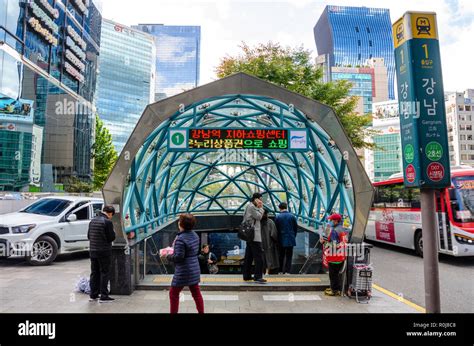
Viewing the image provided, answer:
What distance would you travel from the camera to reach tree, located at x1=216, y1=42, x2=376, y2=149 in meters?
16.7

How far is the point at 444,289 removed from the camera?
25.6 ft

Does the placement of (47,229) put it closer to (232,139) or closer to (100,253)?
A: (100,253)

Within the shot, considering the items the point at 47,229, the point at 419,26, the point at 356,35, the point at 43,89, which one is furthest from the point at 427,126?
the point at 356,35

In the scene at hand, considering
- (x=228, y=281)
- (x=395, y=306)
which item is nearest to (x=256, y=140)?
(x=228, y=281)

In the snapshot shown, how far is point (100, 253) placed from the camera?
6.17m

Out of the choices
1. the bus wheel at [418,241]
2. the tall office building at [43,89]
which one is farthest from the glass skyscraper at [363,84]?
the bus wheel at [418,241]

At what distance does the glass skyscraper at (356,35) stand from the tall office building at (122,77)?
268 ft

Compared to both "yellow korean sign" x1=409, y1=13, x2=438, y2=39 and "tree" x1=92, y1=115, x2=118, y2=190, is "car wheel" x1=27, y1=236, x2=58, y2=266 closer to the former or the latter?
"yellow korean sign" x1=409, y1=13, x2=438, y2=39

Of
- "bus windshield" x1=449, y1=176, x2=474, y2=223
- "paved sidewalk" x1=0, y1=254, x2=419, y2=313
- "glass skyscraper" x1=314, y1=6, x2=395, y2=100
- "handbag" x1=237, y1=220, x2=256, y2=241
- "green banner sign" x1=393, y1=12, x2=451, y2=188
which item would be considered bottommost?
"paved sidewalk" x1=0, y1=254, x2=419, y2=313

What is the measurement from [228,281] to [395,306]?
3.26 metres

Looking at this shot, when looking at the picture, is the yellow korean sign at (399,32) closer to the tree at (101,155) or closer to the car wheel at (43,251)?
the car wheel at (43,251)

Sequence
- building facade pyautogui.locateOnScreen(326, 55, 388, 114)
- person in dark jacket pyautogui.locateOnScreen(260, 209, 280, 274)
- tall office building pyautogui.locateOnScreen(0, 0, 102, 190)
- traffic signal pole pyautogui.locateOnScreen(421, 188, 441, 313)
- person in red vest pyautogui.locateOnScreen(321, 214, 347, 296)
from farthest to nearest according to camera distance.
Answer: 1. building facade pyautogui.locateOnScreen(326, 55, 388, 114)
2. tall office building pyautogui.locateOnScreen(0, 0, 102, 190)
3. person in dark jacket pyautogui.locateOnScreen(260, 209, 280, 274)
4. person in red vest pyautogui.locateOnScreen(321, 214, 347, 296)
5. traffic signal pole pyautogui.locateOnScreen(421, 188, 441, 313)

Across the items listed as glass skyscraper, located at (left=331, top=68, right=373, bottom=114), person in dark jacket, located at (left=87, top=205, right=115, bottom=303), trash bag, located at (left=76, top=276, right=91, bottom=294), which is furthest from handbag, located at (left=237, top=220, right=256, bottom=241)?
glass skyscraper, located at (left=331, top=68, right=373, bottom=114)

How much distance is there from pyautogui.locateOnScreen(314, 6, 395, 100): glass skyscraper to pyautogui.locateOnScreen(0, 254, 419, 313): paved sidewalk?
162 meters
